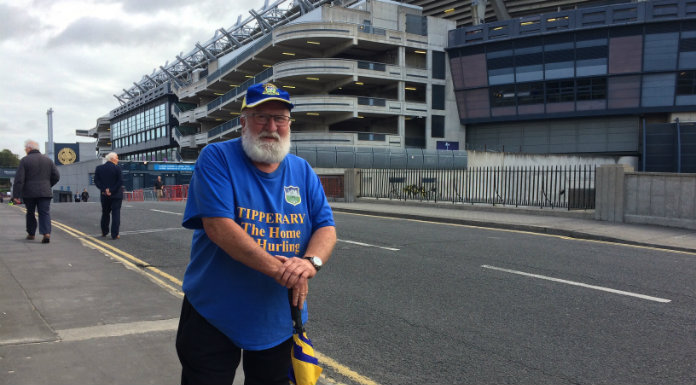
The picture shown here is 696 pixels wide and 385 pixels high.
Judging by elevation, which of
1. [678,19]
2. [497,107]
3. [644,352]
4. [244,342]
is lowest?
[644,352]

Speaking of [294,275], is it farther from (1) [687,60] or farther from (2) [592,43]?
(1) [687,60]

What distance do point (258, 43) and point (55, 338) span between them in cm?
4397

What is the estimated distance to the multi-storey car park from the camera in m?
38.2

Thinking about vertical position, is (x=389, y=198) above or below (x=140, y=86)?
below

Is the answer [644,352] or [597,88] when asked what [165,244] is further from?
[597,88]

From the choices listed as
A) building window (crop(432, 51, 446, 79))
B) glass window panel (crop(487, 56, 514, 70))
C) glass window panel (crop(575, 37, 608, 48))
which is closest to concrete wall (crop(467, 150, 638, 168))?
glass window panel (crop(487, 56, 514, 70))

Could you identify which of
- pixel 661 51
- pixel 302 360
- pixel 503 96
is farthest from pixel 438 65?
pixel 302 360

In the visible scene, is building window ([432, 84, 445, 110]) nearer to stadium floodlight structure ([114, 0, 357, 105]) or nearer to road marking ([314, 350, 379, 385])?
stadium floodlight structure ([114, 0, 357, 105])

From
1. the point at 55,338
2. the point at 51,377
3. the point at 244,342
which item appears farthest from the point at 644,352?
the point at 55,338

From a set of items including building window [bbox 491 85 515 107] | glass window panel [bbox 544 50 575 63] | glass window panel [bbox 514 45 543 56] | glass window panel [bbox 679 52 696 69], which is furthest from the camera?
building window [bbox 491 85 515 107]

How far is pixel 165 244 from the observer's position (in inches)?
372

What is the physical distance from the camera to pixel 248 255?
1.92 metres

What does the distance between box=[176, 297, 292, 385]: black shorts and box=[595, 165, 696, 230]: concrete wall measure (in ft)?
42.7

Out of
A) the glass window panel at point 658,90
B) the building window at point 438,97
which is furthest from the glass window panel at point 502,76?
the glass window panel at point 658,90
